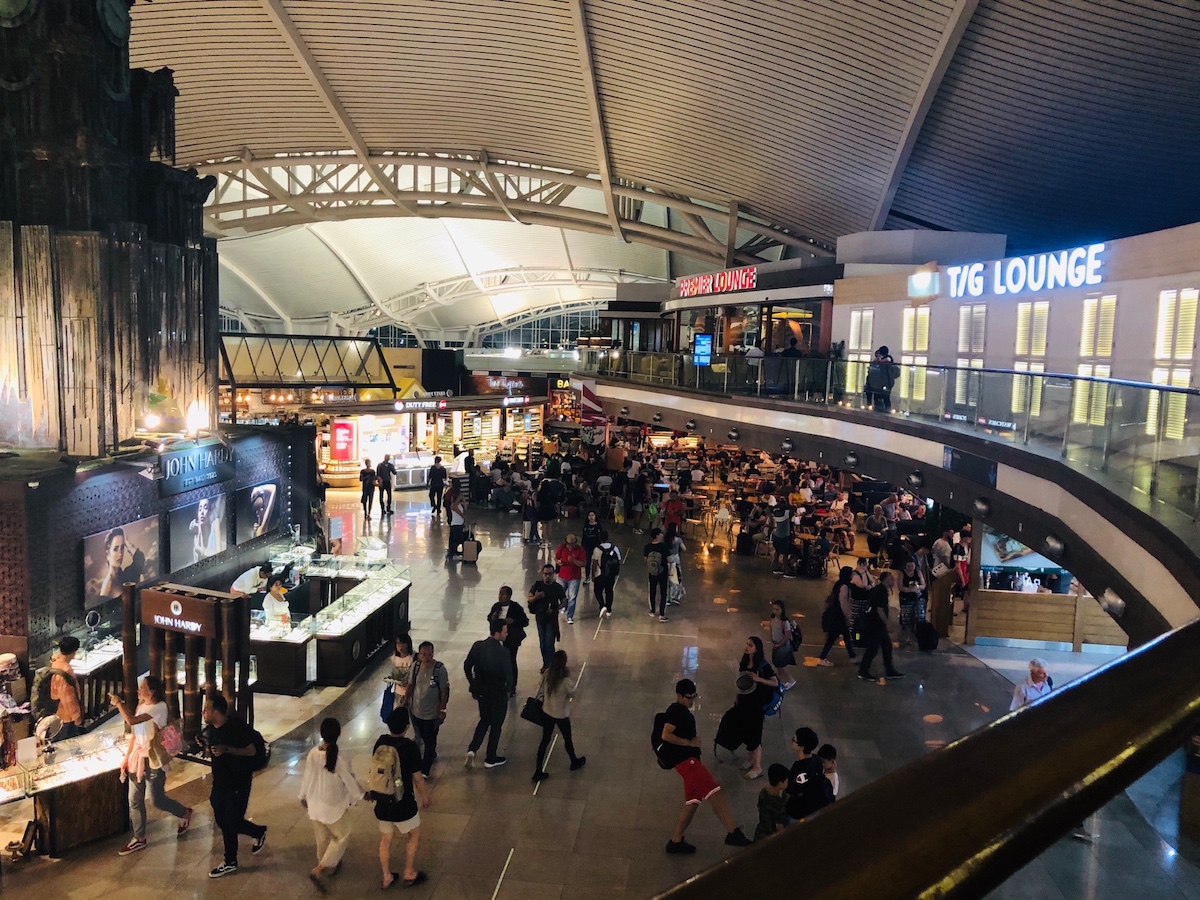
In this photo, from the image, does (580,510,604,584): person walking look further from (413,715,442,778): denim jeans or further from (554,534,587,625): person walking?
(413,715,442,778): denim jeans

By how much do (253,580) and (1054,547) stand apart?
11341 millimetres

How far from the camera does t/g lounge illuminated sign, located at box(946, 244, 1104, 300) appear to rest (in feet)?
42.7

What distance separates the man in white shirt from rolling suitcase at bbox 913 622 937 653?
9.40 meters

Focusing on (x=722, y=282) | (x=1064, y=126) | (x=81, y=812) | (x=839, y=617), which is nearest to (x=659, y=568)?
(x=839, y=617)

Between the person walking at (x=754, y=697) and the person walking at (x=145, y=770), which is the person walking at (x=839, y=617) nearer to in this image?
the person walking at (x=754, y=697)

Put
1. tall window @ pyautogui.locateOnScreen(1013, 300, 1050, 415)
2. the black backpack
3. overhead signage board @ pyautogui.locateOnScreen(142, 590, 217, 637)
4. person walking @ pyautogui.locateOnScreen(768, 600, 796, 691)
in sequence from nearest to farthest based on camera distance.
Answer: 1. overhead signage board @ pyautogui.locateOnScreen(142, 590, 217, 637)
2. person walking @ pyautogui.locateOnScreen(768, 600, 796, 691)
3. the black backpack
4. tall window @ pyautogui.locateOnScreen(1013, 300, 1050, 415)

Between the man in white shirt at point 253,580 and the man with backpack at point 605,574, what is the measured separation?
16.0ft

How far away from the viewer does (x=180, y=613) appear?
9.23 meters

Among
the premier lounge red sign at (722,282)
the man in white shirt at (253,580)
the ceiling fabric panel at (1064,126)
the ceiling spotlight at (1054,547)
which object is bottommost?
the man in white shirt at (253,580)

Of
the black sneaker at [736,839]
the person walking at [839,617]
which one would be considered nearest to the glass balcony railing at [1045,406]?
the person walking at [839,617]

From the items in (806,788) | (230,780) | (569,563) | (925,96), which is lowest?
(230,780)

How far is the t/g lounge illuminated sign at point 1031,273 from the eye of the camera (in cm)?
1302

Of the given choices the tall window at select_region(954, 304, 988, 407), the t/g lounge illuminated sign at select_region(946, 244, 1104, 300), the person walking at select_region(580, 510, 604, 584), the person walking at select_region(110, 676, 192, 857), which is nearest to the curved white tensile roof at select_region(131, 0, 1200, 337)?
the t/g lounge illuminated sign at select_region(946, 244, 1104, 300)

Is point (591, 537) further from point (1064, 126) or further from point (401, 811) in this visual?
point (1064, 126)
